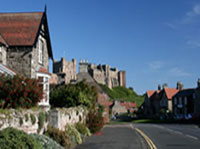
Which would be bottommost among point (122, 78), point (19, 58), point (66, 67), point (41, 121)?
point (41, 121)

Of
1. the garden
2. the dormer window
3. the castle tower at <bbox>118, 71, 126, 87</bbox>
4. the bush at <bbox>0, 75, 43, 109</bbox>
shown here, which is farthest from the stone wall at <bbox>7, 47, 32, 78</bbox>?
the castle tower at <bbox>118, 71, 126, 87</bbox>

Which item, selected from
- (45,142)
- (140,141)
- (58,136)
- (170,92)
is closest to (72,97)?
(140,141)

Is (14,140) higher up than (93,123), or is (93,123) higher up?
(14,140)

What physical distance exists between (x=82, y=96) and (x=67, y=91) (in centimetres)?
153

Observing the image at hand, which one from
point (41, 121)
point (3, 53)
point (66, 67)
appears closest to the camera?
point (41, 121)

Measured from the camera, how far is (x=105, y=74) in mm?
144750

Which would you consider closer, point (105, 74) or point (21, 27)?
point (21, 27)

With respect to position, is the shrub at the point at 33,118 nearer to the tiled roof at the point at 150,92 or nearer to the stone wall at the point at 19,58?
the stone wall at the point at 19,58

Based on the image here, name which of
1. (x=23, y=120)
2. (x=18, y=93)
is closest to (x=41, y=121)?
(x=23, y=120)

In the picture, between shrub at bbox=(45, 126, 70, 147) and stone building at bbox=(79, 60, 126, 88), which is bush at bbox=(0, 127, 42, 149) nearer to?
shrub at bbox=(45, 126, 70, 147)

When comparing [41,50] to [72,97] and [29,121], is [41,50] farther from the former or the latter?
[29,121]

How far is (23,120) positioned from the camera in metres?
11.2

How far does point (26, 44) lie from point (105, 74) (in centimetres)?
12302

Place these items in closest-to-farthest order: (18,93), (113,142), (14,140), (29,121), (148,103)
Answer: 1. (14,140)
2. (29,121)
3. (18,93)
4. (113,142)
5. (148,103)
